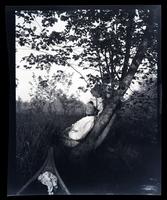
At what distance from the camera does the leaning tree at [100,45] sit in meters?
3.02

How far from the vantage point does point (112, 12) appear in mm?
3014

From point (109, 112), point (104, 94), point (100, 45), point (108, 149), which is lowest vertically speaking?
point (108, 149)

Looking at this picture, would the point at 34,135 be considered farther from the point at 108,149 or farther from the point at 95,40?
the point at 95,40

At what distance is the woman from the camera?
9.96ft

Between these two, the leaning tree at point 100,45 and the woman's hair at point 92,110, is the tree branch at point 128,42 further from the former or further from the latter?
the woman's hair at point 92,110

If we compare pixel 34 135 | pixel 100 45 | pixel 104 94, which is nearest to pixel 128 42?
pixel 100 45

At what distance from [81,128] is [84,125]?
0.03 meters

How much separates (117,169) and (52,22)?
3.45 feet

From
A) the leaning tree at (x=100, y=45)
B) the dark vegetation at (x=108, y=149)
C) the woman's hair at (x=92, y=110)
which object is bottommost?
the dark vegetation at (x=108, y=149)

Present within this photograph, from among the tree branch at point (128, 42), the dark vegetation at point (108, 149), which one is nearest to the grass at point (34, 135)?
the dark vegetation at point (108, 149)

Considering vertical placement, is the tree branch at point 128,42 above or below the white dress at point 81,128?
above

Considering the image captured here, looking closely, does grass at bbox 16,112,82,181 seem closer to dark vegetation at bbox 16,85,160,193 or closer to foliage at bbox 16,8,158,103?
dark vegetation at bbox 16,85,160,193

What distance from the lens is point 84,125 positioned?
3.05 metres

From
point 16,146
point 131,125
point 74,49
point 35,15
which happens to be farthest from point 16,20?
point 131,125
